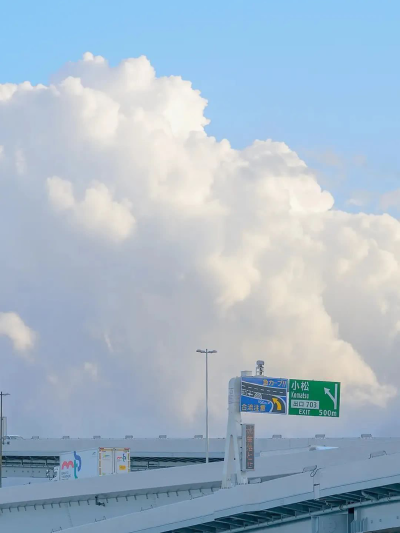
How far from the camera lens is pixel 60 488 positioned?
57.0m

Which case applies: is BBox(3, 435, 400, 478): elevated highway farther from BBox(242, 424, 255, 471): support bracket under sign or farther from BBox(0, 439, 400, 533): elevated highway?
BBox(242, 424, 255, 471): support bracket under sign

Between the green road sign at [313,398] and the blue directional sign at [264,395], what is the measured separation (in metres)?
0.42

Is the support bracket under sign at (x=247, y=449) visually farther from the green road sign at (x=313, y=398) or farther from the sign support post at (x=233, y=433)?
the green road sign at (x=313, y=398)

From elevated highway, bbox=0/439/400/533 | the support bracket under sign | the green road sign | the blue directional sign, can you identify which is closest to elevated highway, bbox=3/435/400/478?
elevated highway, bbox=0/439/400/533

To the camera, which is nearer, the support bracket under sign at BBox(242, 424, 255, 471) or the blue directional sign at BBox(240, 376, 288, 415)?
the support bracket under sign at BBox(242, 424, 255, 471)

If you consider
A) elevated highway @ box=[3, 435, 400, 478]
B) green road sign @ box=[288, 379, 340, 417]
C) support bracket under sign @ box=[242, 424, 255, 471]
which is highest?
green road sign @ box=[288, 379, 340, 417]

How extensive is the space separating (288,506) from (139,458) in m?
81.4

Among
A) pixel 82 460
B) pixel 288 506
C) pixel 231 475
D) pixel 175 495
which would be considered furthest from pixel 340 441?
pixel 288 506

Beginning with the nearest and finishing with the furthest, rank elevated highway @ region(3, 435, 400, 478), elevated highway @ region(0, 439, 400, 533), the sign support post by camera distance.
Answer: elevated highway @ region(0, 439, 400, 533)
the sign support post
elevated highway @ region(3, 435, 400, 478)

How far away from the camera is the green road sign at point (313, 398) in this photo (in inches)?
1903

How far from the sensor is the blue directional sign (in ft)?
154

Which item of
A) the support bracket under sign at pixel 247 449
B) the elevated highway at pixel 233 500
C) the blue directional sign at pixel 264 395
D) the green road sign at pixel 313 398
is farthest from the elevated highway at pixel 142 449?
the support bracket under sign at pixel 247 449

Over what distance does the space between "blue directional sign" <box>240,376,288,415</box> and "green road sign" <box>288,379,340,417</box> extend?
0.42 metres

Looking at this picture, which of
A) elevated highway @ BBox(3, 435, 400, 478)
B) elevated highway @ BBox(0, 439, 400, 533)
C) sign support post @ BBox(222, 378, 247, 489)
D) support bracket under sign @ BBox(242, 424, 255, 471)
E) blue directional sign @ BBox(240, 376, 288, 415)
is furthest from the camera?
elevated highway @ BBox(3, 435, 400, 478)
